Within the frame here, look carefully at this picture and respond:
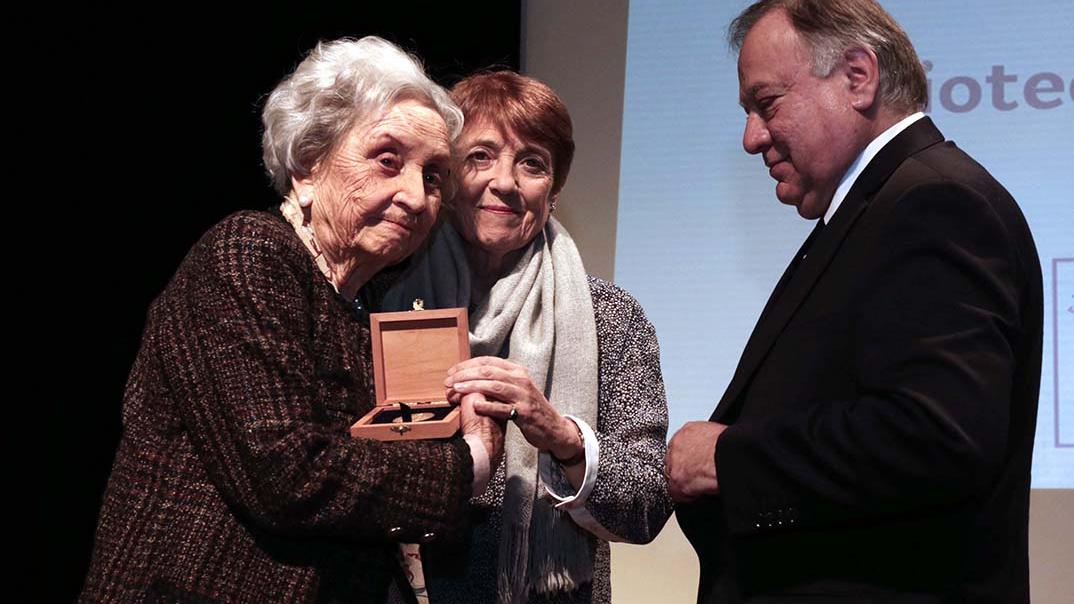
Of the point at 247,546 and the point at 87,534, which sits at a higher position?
the point at 247,546

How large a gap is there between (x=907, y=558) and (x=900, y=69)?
30.0 inches

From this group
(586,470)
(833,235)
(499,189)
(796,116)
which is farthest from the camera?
(499,189)

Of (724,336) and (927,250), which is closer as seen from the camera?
(927,250)

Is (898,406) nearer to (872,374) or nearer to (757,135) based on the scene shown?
(872,374)

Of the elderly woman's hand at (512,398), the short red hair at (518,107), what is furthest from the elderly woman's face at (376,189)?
the short red hair at (518,107)

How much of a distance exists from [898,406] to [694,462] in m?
0.36

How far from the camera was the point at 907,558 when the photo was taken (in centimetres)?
171

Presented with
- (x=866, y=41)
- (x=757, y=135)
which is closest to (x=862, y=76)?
(x=866, y=41)

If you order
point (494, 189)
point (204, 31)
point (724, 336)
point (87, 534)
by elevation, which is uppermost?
point (204, 31)

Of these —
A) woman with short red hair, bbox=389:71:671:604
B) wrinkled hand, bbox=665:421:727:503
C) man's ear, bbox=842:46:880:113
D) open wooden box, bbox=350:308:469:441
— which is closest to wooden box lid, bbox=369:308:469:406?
open wooden box, bbox=350:308:469:441

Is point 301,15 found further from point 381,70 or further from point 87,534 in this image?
point 381,70

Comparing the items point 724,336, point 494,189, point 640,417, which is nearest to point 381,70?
point 494,189

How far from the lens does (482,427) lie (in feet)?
6.48

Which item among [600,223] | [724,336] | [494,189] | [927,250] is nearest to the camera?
[927,250]
